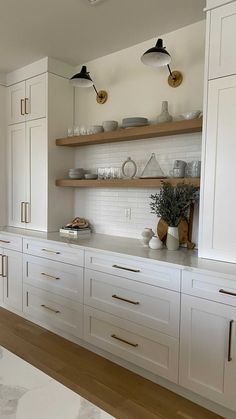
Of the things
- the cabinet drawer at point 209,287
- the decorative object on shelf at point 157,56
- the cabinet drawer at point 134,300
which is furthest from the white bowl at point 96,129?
the cabinet drawer at point 209,287

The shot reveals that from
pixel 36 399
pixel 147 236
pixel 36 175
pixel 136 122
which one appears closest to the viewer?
pixel 36 399

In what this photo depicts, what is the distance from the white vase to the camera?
2.55 meters

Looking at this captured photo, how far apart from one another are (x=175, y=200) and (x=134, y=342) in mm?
1105

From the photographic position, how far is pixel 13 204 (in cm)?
392

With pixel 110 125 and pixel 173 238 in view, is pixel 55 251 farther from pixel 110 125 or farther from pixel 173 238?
pixel 110 125

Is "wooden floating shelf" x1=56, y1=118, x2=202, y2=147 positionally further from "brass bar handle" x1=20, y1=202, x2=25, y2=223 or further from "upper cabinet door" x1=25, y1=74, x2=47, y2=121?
"brass bar handle" x1=20, y1=202, x2=25, y2=223

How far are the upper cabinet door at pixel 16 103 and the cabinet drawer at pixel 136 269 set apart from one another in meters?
2.00

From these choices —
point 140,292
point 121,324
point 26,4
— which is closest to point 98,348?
point 121,324

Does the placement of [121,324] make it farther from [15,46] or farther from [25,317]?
[15,46]

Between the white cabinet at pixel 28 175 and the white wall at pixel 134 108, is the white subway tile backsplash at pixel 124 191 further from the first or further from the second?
the white cabinet at pixel 28 175

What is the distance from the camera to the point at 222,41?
206 cm

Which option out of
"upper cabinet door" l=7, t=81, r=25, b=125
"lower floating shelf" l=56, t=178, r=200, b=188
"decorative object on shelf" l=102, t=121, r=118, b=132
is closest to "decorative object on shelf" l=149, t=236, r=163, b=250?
"lower floating shelf" l=56, t=178, r=200, b=188

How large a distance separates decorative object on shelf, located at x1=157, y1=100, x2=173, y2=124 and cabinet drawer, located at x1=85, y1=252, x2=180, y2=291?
1203 millimetres

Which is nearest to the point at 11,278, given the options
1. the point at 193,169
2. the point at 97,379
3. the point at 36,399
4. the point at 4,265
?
the point at 4,265
